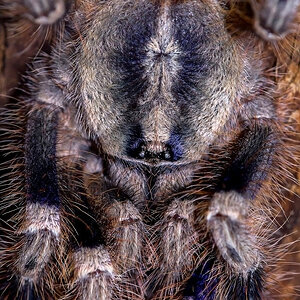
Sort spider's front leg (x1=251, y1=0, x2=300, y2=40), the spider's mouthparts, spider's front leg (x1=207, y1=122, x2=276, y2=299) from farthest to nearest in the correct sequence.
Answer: the spider's mouthparts → spider's front leg (x1=207, y1=122, x2=276, y2=299) → spider's front leg (x1=251, y1=0, x2=300, y2=40)

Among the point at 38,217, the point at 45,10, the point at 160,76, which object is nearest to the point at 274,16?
the point at 160,76

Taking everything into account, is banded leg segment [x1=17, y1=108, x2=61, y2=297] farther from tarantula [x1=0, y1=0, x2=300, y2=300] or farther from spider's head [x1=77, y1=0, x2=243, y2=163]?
spider's head [x1=77, y1=0, x2=243, y2=163]

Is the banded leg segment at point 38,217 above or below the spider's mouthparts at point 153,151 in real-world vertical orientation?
below

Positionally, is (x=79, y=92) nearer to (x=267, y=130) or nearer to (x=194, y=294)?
(x=267, y=130)

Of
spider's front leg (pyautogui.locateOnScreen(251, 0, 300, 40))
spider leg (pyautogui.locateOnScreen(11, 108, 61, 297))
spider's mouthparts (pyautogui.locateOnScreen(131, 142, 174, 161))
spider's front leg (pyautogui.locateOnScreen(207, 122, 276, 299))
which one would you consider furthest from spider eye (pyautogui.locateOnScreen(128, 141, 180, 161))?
spider's front leg (pyautogui.locateOnScreen(251, 0, 300, 40))

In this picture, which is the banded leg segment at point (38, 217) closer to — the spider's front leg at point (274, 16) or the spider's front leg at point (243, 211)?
the spider's front leg at point (243, 211)

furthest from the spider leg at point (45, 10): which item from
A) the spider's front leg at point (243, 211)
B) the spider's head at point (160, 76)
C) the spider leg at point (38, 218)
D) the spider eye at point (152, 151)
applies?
the spider's front leg at point (243, 211)

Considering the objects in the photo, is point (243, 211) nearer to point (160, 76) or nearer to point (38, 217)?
point (160, 76)

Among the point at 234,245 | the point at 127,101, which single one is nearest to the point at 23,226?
the point at 127,101
